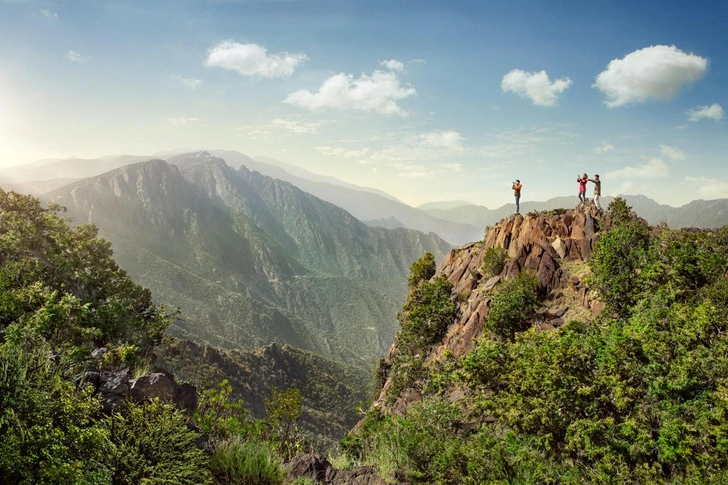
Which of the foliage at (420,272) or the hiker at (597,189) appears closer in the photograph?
the hiker at (597,189)

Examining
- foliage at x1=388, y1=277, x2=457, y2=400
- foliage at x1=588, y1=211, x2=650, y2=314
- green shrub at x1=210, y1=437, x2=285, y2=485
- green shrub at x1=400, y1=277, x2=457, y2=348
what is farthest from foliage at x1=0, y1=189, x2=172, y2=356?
foliage at x1=588, y1=211, x2=650, y2=314

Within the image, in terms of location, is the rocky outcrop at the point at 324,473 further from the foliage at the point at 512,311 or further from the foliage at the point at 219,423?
the foliage at the point at 512,311

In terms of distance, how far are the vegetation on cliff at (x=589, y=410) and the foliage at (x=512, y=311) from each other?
7034 millimetres

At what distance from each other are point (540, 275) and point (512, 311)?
482cm

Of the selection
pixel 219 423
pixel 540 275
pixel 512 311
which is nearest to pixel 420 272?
pixel 540 275

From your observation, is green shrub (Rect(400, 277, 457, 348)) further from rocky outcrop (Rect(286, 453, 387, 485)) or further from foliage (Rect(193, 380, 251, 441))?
rocky outcrop (Rect(286, 453, 387, 485))

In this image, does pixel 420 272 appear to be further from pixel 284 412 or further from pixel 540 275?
pixel 284 412

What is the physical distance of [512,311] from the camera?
25734 mm

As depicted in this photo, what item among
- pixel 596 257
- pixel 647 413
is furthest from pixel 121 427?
pixel 596 257

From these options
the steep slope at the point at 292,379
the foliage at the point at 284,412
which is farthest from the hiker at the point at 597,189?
the steep slope at the point at 292,379

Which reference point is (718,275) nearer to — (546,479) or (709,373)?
(709,373)

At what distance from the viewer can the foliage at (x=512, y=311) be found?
25719 mm

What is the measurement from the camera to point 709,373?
10.8 metres

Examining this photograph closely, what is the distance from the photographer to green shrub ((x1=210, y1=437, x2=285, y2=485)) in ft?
22.3
